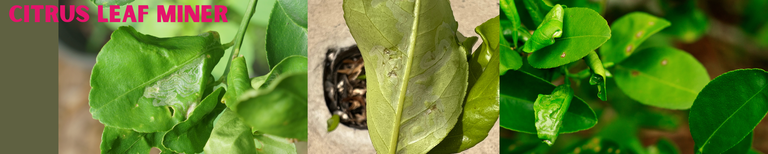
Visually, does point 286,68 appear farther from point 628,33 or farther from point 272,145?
point 628,33

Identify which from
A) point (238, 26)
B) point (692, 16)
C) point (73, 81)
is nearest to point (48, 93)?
point (73, 81)

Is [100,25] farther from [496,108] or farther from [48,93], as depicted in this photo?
[496,108]

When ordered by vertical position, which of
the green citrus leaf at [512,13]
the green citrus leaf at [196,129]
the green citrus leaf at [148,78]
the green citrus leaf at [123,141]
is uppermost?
the green citrus leaf at [512,13]

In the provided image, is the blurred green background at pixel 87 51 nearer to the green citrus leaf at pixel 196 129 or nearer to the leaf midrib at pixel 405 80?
the green citrus leaf at pixel 196 129

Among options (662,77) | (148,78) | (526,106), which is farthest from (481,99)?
(148,78)

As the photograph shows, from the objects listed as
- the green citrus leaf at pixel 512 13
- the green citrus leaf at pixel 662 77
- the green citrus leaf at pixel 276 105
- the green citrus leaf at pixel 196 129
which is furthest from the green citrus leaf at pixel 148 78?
the green citrus leaf at pixel 662 77

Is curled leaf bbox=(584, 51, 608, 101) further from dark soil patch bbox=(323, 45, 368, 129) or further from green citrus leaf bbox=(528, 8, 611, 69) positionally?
dark soil patch bbox=(323, 45, 368, 129)
